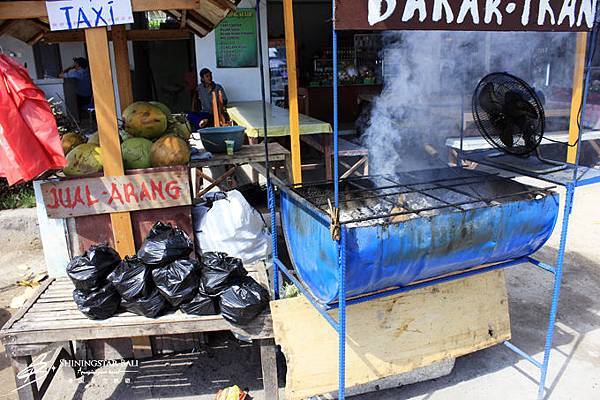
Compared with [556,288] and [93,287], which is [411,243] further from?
[93,287]

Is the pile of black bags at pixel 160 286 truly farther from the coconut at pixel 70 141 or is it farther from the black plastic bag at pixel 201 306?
the coconut at pixel 70 141

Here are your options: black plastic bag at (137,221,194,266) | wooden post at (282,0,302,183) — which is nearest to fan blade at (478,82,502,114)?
wooden post at (282,0,302,183)

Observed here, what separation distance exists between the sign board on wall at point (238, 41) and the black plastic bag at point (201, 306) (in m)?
6.37

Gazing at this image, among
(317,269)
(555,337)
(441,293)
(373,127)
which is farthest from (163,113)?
(373,127)

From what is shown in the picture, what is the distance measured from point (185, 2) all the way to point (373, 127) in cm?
495

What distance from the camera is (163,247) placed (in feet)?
10.8

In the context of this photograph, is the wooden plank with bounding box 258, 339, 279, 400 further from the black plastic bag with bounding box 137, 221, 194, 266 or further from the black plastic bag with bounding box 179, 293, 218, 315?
the black plastic bag with bounding box 137, 221, 194, 266

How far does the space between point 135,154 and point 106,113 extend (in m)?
0.37

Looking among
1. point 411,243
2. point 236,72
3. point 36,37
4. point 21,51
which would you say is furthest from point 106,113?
point 21,51

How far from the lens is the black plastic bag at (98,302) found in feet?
10.3

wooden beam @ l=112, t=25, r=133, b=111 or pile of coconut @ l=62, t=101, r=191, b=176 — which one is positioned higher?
wooden beam @ l=112, t=25, r=133, b=111

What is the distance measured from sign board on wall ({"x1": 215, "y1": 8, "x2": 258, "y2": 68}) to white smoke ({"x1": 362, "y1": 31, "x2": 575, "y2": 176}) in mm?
2453

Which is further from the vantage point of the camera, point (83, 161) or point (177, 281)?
point (83, 161)

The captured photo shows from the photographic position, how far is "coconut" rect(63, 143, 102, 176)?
351cm
